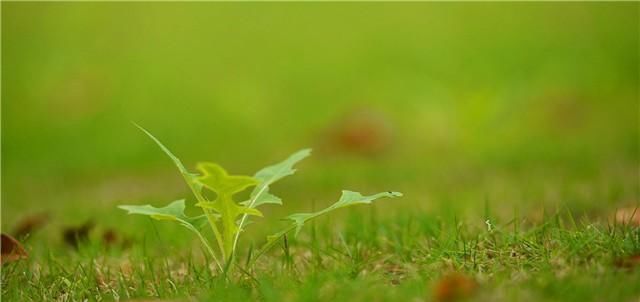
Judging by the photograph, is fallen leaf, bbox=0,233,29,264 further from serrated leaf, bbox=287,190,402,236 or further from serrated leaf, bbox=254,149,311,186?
serrated leaf, bbox=287,190,402,236

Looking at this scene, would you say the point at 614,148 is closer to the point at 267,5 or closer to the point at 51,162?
the point at 51,162

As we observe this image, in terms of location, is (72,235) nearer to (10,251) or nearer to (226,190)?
(10,251)

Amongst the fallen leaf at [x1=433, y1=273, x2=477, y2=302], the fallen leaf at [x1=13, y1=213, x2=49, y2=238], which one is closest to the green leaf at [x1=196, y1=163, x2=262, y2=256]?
the fallen leaf at [x1=433, y1=273, x2=477, y2=302]

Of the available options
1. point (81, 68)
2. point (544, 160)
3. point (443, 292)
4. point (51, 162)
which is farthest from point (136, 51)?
point (443, 292)

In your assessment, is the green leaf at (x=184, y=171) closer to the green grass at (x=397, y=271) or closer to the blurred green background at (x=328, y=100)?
the green grass at (x=397, y=271)

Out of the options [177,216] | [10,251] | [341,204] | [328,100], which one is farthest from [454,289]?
[328,100]

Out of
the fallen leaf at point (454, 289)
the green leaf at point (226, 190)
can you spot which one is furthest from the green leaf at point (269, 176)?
the fallen leaf at point (454, 289)
